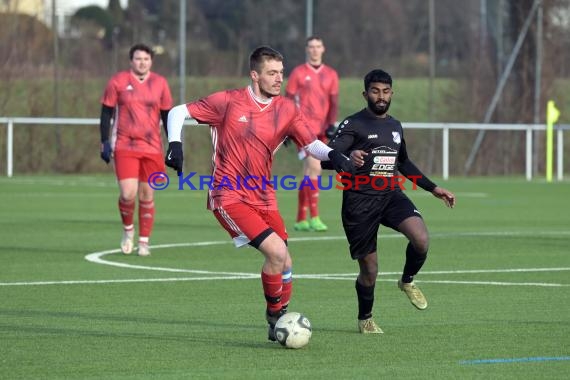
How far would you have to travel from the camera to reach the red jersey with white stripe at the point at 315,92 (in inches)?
787

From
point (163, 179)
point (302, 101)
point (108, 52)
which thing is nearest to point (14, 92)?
point (108, 52)

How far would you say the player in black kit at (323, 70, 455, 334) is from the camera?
10062 mm

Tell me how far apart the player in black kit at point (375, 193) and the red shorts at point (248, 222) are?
74cm

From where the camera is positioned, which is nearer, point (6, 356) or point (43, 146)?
point (6, 356)

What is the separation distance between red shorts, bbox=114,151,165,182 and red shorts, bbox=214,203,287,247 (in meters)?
6.35

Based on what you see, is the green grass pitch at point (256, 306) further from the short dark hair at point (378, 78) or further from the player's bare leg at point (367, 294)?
the short dark hair at point (378, 78)

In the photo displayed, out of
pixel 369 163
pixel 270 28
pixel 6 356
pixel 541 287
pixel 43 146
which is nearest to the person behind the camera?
pixel 6 356

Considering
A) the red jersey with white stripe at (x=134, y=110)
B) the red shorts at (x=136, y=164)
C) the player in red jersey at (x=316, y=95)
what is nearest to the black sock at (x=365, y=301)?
the red shorts at (x=136, y=164)

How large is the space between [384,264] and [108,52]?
26.9 meters

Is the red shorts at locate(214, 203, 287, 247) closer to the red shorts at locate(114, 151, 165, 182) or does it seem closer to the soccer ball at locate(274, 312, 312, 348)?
the soccer ball at locate(274, 312, 312, 348)

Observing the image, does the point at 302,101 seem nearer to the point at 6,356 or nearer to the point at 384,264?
the point at 384,264

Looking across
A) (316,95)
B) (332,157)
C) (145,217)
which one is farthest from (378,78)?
(316,95)

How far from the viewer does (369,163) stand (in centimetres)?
1020

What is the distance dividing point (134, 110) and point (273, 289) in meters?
6.79
